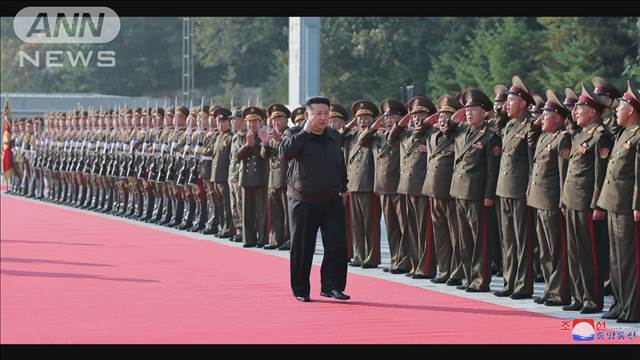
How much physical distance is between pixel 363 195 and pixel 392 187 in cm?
72

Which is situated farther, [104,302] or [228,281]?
[228,281]

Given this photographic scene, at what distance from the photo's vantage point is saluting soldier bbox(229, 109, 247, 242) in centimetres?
1792

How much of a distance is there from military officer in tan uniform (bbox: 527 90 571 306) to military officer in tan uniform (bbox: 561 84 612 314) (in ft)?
0.87

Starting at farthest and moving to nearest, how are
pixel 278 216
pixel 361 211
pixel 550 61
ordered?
1. pixel 550 61
2. pixel 278 216
3. pixel 361 211

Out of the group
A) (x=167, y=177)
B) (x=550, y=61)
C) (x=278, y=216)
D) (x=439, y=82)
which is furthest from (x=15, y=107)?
(x=278, y=216)

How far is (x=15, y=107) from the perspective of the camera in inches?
2258

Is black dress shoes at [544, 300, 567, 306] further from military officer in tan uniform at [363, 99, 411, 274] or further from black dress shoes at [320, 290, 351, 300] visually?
military officer in tan uniform at [363, 99, 411, 274]

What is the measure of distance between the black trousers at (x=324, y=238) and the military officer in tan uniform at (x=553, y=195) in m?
1.71

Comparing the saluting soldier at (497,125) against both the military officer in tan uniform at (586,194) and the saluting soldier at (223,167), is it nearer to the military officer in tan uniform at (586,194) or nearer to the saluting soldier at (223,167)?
the military officer in tan uniform at (586,194)

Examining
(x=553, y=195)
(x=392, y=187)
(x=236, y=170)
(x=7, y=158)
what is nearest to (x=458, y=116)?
(x=392, y=187)

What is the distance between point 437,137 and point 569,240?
2.46 metres

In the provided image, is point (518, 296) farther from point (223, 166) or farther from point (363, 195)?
point (223, 166)

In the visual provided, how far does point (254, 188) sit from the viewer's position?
1762cm

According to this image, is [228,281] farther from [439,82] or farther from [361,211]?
[439,82]
